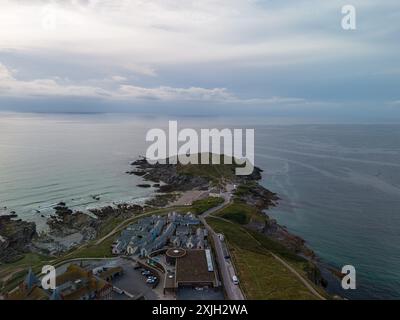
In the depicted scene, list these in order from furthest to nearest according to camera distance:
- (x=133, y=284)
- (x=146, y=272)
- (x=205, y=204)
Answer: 1. (x=205, y=204)
2. (x=146, y=272)
3. (x=133, y=284)

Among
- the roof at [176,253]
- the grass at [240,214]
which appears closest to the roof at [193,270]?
the roof at [176,253]

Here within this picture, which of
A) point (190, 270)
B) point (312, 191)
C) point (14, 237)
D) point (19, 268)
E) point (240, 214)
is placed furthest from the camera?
point (312, 191)

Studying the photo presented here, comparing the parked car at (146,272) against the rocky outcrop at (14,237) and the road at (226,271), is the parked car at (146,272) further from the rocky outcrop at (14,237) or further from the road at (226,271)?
the rocky outcrop at (14,237)

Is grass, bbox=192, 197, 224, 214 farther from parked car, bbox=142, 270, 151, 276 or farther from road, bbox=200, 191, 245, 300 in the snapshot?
parked car, bbox=142, 270, 151, 276

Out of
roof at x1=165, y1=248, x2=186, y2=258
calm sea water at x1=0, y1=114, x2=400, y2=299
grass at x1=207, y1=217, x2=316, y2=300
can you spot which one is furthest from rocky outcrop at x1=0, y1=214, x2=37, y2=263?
grass at x1=207, y1=217, x2=316, y2=300

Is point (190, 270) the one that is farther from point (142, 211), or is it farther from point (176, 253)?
point (142, 211)

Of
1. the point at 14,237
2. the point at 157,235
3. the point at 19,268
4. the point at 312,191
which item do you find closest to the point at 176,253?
the point at 157,235

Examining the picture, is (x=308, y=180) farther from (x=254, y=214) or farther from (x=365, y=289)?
(x=365, y=289)
